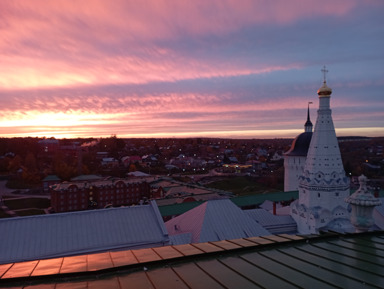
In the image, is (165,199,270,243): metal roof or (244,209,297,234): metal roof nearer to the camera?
(165,199,270,243): metal roof

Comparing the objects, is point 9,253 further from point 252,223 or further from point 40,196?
point 40,196

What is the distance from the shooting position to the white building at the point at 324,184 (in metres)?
20.5

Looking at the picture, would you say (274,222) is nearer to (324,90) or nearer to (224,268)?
(324,90)

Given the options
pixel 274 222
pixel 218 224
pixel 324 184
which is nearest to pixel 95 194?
pixel 274 222

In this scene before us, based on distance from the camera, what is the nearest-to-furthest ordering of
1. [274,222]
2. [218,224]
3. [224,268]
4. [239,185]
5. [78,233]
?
[224,268] → [78,233] → [218,224] → [274,222] → [239,185]

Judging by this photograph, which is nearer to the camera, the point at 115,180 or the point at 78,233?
the point at 78,233

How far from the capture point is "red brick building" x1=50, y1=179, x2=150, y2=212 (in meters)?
38.7

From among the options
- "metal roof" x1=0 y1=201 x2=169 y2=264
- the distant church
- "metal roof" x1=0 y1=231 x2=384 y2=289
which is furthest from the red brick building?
"metal roof" x1=0 y1=231 x2=384 y2=289

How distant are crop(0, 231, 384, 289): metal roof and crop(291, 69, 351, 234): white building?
15.1m

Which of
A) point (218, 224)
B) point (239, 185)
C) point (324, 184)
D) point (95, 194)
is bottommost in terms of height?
point (239, 185)

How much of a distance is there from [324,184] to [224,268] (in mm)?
17485

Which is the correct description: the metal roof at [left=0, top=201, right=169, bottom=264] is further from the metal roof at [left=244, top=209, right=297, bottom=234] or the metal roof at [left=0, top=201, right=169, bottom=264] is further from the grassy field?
the grassy field

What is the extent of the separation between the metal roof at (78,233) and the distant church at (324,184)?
10868 mm

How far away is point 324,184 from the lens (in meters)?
20.5
